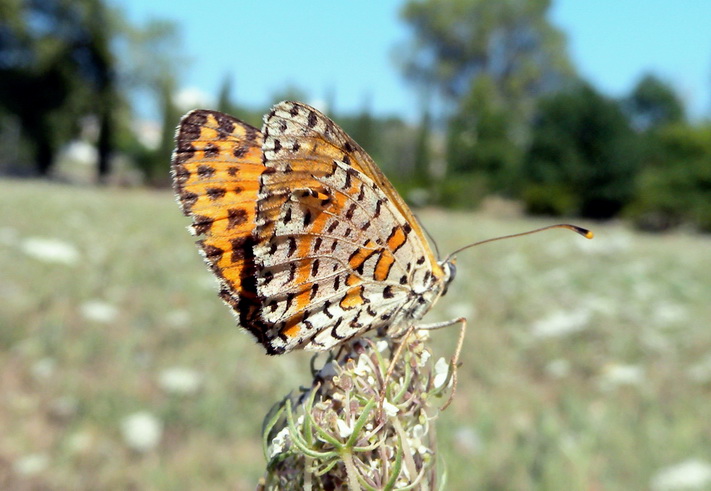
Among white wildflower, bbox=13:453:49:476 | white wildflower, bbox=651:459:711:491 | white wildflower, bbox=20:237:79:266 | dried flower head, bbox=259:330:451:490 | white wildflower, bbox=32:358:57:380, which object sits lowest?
white wildflower, bbox=20:237:79:266

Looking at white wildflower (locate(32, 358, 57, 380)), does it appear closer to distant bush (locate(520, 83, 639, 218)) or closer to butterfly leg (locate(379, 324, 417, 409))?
butterfly leg (locate(379, 324, 417, 409))

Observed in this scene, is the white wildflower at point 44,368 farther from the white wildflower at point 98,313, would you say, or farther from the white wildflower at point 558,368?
the white wildflower at point 558,368

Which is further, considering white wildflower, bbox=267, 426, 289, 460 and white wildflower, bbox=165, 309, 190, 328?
white wildflower, bbox=165, 309, 190, 328

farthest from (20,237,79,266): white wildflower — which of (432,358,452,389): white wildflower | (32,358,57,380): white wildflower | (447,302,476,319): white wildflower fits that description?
(432,358,452,389): white wildflower

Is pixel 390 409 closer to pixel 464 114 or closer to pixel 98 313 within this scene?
pixel 98 313

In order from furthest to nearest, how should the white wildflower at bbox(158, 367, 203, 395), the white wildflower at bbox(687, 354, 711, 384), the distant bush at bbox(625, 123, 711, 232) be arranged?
the distant bush at bbox(625, 123, 711, 232)
the white wildflower at bbox(687, 354, 711, 384)
the white wildflower at bbox(158, 367, 203, 395)

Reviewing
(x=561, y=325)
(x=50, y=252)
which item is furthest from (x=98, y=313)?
(x=561, y=325)
